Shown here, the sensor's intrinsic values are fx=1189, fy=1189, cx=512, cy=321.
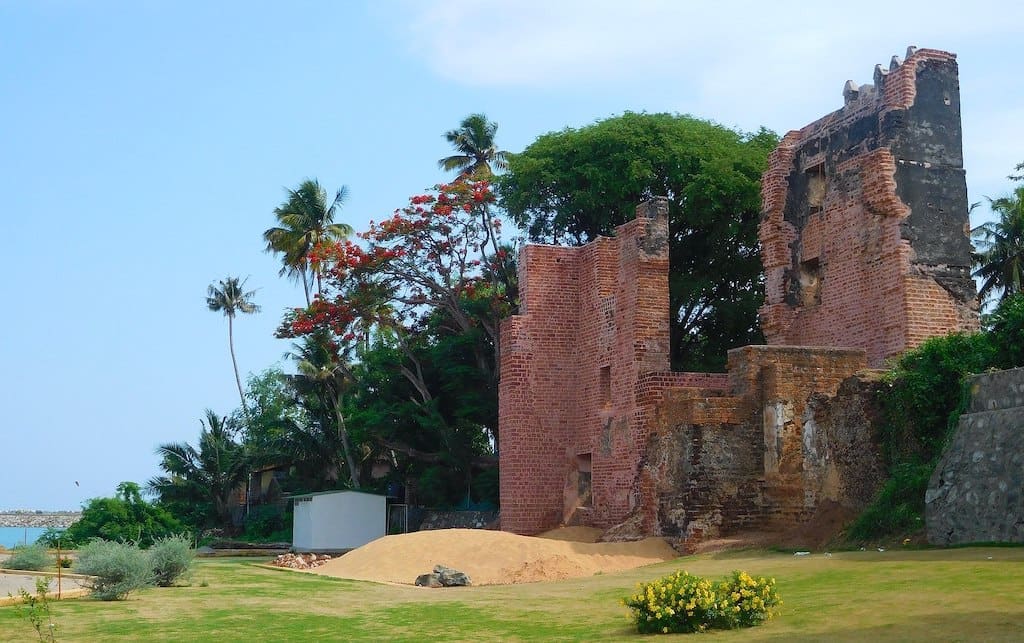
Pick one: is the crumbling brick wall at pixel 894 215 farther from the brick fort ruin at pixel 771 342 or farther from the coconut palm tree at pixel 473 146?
the coconut palm tree at pixel 473 146

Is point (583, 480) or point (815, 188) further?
point (583, 480)

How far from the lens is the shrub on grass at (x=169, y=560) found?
15906 mm

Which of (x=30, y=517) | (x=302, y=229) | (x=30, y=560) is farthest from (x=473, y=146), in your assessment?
(x=30, y=517)

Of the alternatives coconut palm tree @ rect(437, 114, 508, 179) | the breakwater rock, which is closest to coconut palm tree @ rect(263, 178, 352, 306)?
coconut palm tree @ rect(437, 114, 508, 179)

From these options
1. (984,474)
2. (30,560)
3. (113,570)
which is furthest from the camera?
(30,560)

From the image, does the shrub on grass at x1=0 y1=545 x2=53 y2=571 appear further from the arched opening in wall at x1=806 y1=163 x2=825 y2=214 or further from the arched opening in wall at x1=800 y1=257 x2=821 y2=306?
the arched opening in wall at x1=806 y1=163 x2=825 y2=214

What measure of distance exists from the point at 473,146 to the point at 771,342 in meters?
21.2

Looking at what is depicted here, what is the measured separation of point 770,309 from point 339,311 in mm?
12402

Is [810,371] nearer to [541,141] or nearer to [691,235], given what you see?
[691,235]

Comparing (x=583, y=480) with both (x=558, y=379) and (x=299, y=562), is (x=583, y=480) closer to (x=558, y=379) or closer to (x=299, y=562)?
(x=558, y=379)

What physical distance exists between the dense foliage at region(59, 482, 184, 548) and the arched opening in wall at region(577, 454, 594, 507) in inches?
467

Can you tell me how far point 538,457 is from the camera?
78.6ft

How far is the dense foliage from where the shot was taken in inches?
1168

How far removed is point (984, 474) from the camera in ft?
41.5
